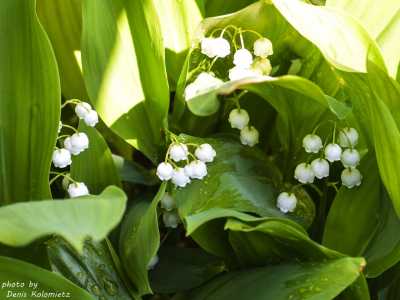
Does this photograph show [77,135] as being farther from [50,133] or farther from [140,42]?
[140,42]

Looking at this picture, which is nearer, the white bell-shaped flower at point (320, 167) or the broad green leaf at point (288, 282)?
the broad green leaf at point (288, 282)

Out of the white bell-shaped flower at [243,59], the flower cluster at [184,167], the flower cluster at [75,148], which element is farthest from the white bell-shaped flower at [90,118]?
the white bell-shaped flower at [243,59]

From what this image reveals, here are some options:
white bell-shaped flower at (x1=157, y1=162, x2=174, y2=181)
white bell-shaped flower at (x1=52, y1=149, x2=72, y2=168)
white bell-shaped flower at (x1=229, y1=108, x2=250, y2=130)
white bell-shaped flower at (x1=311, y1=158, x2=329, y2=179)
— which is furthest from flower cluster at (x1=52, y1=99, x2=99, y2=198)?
white bell-shaped flower at (x1=311, y1=158, x2=329, y2=179)

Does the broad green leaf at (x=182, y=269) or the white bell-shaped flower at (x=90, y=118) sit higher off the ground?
the white bell-shaped flower at (x=90, y=118)

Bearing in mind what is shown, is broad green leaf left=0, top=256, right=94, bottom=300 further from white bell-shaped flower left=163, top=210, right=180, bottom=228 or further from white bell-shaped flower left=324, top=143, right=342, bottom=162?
white bell-shaped flower left=324, top=143, right=342, bottom=162

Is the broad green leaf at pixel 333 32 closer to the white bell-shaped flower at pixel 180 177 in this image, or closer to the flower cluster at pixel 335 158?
the flower cluster at pixel 335 158

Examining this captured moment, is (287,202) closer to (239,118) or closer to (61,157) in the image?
(239,118)
